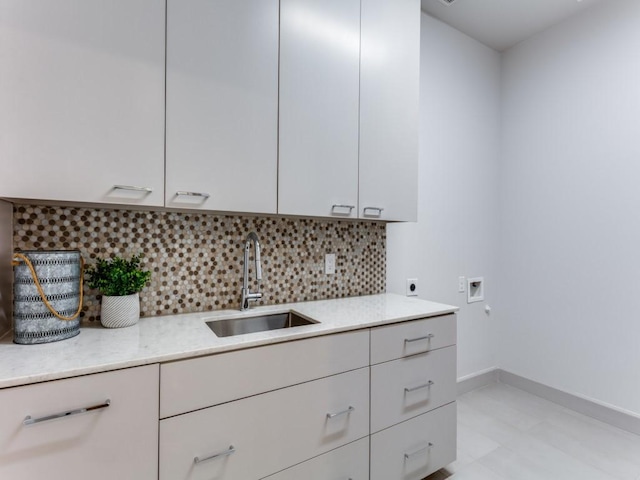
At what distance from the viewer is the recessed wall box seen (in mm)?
2658

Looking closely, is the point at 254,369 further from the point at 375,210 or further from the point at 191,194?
the point at 375,210

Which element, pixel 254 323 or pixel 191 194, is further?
pixel 254 323

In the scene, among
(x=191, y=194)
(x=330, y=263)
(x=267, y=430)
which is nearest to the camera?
(x=267, y=430)

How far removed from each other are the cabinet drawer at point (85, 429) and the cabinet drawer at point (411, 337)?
87 centimetres

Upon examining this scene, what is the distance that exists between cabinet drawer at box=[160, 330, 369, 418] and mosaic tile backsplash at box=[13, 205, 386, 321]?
0.55 metres

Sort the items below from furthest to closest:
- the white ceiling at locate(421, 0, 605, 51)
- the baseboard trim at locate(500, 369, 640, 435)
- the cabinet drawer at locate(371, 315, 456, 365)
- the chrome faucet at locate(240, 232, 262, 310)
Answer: the white ceiling at locate(421, 0, 605, 51), the baseboard trim at locate(500, 369, 640, 435), the chrome faucet at locate(240, 232, 262, 310), the cabinet drawer at locate(371, 315, 456, 365)

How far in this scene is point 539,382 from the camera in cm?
256

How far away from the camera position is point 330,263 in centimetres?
195

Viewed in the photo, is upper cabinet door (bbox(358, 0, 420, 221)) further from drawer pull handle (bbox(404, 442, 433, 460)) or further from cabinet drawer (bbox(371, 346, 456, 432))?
drawer pull handle (bbox(404, 442, 433, 460))

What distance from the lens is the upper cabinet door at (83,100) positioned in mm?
1016

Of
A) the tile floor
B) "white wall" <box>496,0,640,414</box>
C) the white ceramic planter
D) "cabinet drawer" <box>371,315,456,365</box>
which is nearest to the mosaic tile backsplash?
the white ceramic planter

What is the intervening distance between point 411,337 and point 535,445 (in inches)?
48.5

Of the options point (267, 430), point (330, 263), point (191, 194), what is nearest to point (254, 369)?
point (267, 430)

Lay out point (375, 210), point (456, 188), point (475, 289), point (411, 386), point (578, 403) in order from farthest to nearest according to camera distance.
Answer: point (475, 289)
point (456, 188)
point (578, 403)
point (375, 210)
point (411, 386)
